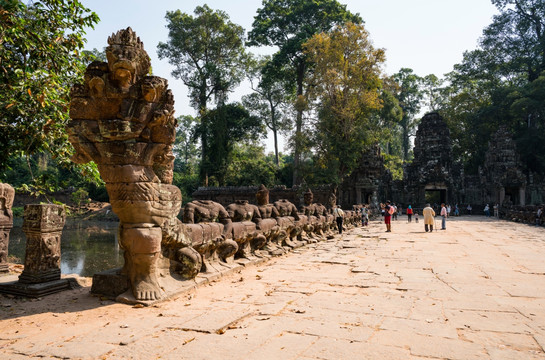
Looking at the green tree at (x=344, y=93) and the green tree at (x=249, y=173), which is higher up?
the green tree at (x=344, y=93)

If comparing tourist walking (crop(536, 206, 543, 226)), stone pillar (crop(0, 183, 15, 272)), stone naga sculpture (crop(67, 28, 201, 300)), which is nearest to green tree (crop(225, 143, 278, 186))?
tourist walking (crop(536, 206, 543, 226))

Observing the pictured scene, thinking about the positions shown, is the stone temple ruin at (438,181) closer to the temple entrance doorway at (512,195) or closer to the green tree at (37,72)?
the temple entrance doorway at (512,195)

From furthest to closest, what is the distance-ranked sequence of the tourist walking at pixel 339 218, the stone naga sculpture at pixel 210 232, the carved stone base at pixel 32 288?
the tourist walking at pixel 339 218
the stone naga sculpture at pixel 210 232
the carved stone base at pixel 32 288

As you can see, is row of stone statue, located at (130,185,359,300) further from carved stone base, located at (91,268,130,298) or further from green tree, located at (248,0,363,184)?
green tree, located at (248,0,363,184)

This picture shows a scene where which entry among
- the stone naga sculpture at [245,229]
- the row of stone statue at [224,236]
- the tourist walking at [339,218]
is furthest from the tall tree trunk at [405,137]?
the stone naga sculpture at [245,229]

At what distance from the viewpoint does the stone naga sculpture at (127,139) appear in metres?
4.27

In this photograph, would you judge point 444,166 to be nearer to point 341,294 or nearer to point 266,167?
point 266,167

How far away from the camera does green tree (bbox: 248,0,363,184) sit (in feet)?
102

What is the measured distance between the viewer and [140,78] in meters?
4.48

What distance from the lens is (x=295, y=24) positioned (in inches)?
1271

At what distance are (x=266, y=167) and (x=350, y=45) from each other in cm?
1099

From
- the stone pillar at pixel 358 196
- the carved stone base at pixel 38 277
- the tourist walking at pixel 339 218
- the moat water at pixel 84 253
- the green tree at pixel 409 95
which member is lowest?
the moat water at pixel 84 253

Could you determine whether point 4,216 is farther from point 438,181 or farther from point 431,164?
point 431,164

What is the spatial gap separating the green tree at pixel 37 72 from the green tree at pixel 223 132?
2186cm
